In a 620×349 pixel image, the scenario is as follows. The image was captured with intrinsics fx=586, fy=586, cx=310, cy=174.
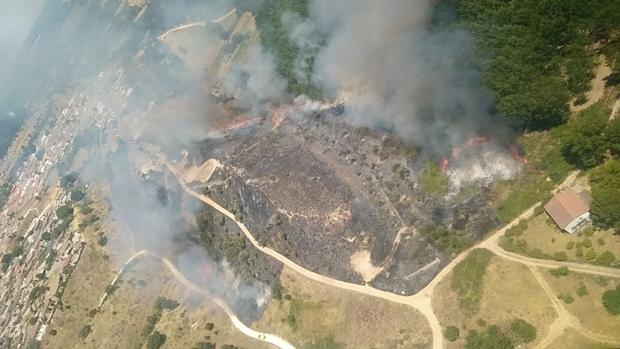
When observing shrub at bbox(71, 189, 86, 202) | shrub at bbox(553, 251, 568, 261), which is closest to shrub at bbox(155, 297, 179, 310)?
shrub at bbox(71, 189, 86, 202)

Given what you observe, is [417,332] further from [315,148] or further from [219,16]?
[219,16]

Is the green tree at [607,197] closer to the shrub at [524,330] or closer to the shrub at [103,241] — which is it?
the shrub at [524,330]

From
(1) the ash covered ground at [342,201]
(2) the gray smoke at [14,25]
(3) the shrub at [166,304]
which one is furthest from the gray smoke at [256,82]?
(2) the gray smoke at [14,25]

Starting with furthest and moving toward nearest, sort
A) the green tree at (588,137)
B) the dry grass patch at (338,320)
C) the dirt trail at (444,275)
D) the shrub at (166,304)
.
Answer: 1. the shrub at (166,304)
2. the dry grass patch at (338,320)
3. the green tree at (588,137)
4. the dirt trail at (444,275)

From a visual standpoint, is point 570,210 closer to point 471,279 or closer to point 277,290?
point 471,279

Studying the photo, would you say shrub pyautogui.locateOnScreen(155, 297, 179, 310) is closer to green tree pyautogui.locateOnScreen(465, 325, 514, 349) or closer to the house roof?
green tree pyautogui.locateOnScreen(465, 325, 514, 349)

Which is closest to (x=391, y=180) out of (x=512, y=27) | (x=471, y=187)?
(x=471, y=187)
